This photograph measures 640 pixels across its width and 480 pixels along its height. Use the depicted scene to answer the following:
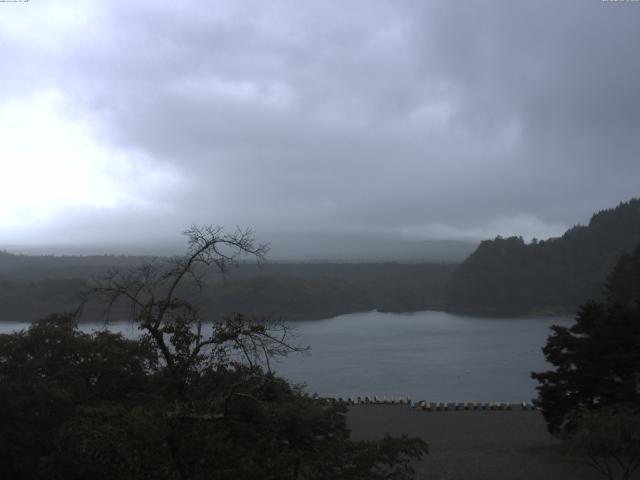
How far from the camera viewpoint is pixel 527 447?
11.7 m

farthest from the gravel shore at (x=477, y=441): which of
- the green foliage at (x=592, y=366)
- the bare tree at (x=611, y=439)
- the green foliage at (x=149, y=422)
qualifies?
the green foliage at (x=149, y=422)

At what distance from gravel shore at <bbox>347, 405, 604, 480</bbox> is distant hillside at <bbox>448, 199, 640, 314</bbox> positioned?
4020 cm

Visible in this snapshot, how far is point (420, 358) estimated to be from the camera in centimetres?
3253

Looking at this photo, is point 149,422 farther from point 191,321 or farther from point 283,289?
point 283,289

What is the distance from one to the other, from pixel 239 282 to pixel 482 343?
18.3 m

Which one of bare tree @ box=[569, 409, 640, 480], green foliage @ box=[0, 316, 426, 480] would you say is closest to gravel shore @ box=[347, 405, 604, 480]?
bare tree @ box=[569, 409, 640, 480]

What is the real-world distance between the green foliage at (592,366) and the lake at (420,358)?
618 centimetres

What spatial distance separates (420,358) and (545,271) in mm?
30012

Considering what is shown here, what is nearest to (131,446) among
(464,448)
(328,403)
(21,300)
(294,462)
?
(294,462)

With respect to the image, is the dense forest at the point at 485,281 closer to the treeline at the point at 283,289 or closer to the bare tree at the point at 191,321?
the treeline at the point at 283,289

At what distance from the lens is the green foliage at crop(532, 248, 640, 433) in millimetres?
10203

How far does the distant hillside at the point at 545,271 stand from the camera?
5488 centimetres

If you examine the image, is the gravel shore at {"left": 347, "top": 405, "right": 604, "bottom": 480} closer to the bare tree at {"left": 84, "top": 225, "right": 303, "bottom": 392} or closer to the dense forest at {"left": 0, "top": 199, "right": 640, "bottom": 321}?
the bare tree at {"left": 84, "top": 225, "right": 303, "bottom": 392}

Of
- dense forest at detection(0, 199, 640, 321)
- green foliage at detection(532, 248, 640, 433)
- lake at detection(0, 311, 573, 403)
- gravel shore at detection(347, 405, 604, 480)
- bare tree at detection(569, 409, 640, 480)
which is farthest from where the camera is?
dense forest at detection(0, 199, 640, 321)
